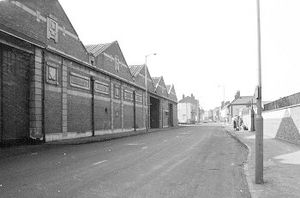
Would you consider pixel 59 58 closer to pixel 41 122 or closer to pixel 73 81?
pixel 73 81

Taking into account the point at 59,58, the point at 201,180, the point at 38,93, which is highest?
the point at 59,58

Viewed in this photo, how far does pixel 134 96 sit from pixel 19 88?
83.7ft

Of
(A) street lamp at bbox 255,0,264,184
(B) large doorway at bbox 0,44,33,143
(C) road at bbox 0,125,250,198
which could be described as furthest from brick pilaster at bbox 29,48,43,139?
(A) street lamp at bbox 255,0,264,184

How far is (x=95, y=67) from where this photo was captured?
101 ft

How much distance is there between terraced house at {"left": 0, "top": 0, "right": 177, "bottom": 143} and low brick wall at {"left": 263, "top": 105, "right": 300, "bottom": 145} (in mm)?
15297

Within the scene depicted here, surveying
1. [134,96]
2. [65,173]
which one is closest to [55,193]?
[65,173]

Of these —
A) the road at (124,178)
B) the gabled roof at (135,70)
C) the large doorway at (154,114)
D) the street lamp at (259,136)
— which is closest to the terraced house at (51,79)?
the road at (124,178)

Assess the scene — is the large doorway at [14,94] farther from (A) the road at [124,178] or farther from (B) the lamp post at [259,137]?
(B) the lamp post at [259,137]

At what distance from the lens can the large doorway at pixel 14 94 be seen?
59.6 feet

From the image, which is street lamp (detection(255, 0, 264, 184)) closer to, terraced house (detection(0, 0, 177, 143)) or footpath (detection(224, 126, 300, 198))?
footpath (detection(224, 126, 300, 198))

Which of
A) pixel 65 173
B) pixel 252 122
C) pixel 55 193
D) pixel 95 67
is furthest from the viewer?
pixel 252 122

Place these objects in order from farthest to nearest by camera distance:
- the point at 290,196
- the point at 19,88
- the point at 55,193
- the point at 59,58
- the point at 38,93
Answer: the point at 59,58
the point at 38,93
the point at 19,88
the point at 55,193
the point at 290,196

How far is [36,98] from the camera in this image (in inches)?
819

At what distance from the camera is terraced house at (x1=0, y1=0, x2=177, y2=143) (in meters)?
18.8
